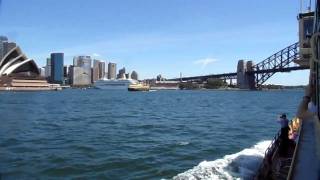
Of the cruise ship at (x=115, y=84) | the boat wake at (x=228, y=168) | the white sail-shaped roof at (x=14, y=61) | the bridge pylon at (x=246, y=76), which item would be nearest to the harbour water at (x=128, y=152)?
the boat wake at (x=228, y=168)

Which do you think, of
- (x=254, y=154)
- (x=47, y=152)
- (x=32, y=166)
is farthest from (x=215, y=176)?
(x=47, y=152)

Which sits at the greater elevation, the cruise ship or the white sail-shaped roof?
the white sail-shaped roof

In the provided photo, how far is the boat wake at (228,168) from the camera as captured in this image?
44.5 ft

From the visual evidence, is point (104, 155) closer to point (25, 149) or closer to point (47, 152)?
point (47, 152)

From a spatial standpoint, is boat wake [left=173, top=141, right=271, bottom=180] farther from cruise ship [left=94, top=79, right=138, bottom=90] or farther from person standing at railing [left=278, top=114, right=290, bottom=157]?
cruise ship [left=94, top=79, right=138, bottom=90]

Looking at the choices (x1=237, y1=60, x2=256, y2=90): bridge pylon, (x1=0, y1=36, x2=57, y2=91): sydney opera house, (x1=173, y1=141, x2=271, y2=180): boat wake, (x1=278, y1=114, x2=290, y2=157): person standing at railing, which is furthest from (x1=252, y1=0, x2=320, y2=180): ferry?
(x1=237, y1=60, x2=256, y2=90): bridge pylon

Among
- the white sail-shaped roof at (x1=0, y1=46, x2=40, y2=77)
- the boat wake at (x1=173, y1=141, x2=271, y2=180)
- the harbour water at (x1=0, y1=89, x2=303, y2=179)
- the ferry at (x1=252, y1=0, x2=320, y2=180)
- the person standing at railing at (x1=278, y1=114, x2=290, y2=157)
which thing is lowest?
the harbour water at (x1=0, y1=89, x2=303, y2=179)

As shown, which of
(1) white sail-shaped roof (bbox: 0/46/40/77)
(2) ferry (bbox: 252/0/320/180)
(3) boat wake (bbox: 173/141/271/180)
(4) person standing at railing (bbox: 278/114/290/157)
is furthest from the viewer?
(1) white sail-shaped roof (bbox: 0/46/40/77)

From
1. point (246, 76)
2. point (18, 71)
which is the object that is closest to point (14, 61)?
point (18, 71)

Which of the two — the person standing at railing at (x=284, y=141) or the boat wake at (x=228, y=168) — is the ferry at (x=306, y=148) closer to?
the person standing at railing at (x=284, y=141)

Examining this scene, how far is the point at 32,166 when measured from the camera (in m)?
15.0

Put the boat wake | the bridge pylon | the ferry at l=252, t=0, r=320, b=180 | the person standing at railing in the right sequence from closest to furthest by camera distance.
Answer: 1. the ferry at l=252, t=0, r=320, b=180
2. the person standing at railing
3. the boat wake
4. the bridge pylon

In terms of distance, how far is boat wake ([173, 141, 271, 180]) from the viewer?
13.6 metres

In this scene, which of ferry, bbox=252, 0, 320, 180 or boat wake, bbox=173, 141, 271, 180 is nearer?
ferry, bbox=252, 0, 320, 180
